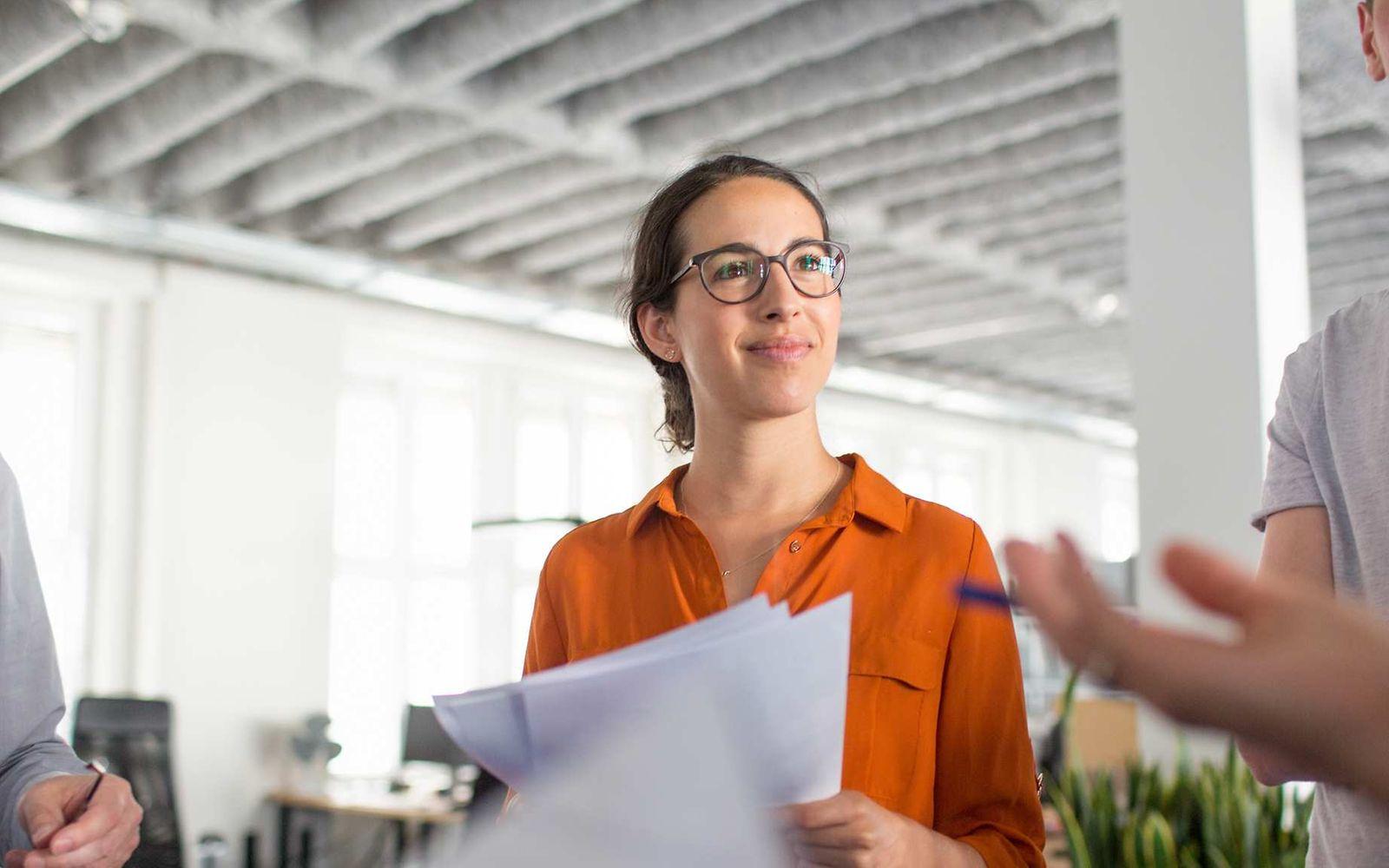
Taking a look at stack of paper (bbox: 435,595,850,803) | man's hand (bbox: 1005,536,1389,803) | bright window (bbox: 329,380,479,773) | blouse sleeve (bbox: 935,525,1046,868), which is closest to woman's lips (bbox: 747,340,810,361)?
blouse sleeve (bbox: 935,525,1046,868)

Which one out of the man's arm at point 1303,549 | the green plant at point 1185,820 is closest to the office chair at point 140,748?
the green plant at point 1185,820

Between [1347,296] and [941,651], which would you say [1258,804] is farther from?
[1347,296]

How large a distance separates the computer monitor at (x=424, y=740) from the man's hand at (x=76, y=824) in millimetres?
5606

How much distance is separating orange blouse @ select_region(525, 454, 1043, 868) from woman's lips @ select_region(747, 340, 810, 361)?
0.52 feet

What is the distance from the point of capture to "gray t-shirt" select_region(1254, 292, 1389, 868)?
1.14 metres

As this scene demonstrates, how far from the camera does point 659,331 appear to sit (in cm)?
165

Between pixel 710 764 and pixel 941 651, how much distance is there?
33.4 inches

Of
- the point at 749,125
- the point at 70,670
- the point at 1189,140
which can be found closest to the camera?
the point at 1189,140

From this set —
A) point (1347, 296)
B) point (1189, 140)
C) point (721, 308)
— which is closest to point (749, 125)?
point (1189, 140)

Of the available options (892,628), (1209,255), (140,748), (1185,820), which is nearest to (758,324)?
(892,628)

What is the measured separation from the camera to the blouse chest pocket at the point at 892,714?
4.30 ft

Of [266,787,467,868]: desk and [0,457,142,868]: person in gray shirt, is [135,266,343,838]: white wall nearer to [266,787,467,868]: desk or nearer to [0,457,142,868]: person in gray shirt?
[266,787,467,868]: desk

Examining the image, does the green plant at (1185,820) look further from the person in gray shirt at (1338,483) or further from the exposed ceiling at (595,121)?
the exposed ceiling at (595,121)

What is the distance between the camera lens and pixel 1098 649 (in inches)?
19.4
